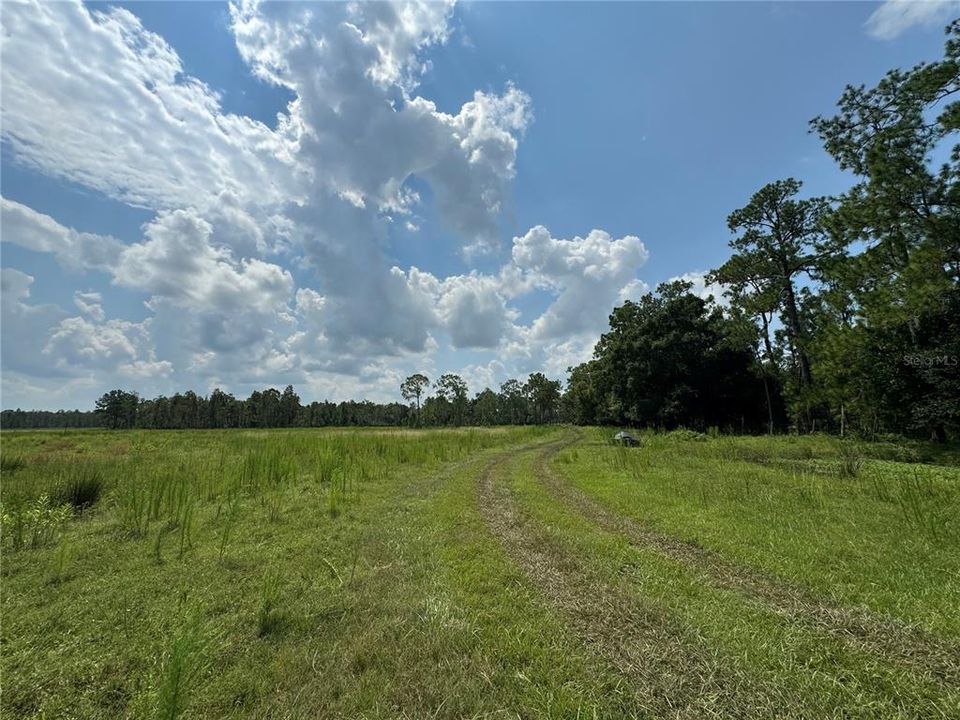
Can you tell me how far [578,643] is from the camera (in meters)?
4.05

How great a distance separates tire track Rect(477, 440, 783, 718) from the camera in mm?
3180

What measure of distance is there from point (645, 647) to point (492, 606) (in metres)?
1.65

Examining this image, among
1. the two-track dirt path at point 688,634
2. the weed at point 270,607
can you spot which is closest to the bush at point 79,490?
the weed at point 270,607

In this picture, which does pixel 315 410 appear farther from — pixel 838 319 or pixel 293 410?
pixel 838 319

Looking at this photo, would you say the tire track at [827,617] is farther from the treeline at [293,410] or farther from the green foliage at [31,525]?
the treeline at [293,410]

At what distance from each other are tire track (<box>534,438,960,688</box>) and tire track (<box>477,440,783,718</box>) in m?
1.36

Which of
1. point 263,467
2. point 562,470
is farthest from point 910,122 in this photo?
point 263,467

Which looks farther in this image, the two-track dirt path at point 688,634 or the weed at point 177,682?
the two-track dirt path at point 688,634

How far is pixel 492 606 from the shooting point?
4832 mm

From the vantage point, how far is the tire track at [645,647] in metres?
3.18

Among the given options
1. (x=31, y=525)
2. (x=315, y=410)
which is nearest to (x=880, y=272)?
(x=31, y=525)

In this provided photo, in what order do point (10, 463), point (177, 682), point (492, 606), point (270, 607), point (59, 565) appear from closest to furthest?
point (177, 682) < point (492, 606) < point (270, 607) < point (59, 565) < point (10, 463)

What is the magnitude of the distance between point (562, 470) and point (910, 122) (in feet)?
73.1

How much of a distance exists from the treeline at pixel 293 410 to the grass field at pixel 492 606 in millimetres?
97690
